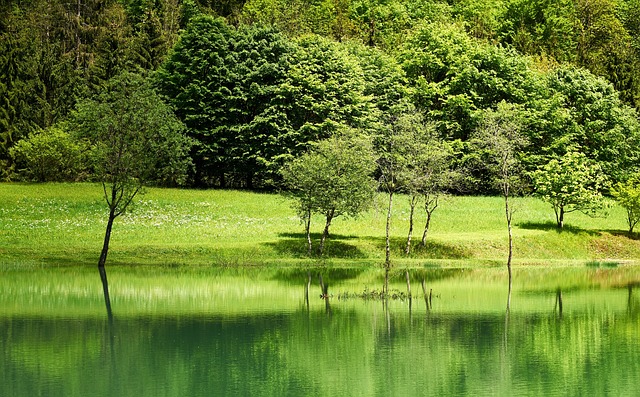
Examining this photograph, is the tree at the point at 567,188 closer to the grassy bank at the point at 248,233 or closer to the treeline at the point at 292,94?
the grassy bank at the point at 248,233

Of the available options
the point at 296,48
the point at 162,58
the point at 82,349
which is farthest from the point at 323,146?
the point at 162,58

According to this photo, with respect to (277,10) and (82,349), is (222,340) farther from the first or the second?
(277,10)

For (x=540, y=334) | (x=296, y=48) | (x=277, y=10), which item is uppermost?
(x=277, y=10)

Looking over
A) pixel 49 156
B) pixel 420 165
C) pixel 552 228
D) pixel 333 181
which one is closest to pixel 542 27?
pixel 552 228

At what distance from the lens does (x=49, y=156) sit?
84.1 m

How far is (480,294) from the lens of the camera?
47.8 meters

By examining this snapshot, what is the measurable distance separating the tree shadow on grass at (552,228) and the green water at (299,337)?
860 inches

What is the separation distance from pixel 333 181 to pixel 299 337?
30.0m

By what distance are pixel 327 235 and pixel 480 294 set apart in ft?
69.2

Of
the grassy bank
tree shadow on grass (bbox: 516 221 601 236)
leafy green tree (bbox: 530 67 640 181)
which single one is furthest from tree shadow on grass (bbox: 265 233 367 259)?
leafy green tree (bbox: 530 67 640 181)

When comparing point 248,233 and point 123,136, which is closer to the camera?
point 123,136

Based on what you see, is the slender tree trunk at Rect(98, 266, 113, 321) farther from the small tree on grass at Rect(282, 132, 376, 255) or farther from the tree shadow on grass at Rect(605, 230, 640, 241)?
the tree shadow on grass at Rect(605, 230, 640, 241)

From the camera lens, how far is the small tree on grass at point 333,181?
205 ft

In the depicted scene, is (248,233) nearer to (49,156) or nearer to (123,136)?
(123,136)
